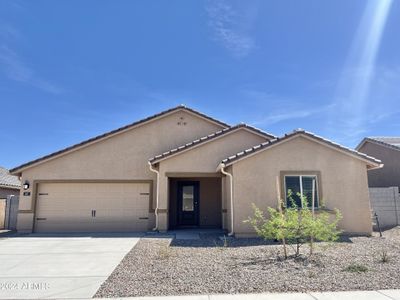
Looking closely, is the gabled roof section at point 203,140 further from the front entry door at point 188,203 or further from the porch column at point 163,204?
the front entry door at point 188,203

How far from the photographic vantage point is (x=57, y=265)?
7992mm

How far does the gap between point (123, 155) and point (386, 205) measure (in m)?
13.2

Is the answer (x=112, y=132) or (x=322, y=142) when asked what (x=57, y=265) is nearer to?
(x=112, y=132)

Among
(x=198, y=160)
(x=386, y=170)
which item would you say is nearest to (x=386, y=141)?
(x=386, y=170)

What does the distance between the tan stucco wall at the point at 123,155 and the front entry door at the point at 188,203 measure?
1.96 m

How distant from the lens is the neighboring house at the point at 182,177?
12297mm

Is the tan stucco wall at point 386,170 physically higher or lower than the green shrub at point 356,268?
higher

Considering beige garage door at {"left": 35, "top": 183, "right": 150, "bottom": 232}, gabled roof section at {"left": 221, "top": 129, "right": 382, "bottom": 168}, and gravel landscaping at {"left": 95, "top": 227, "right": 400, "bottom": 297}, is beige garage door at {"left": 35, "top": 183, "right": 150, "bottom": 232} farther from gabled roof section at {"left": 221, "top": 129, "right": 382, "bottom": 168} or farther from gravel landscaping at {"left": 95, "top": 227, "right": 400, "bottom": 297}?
gabled roof section at {"left": 221, "top": 129, "right": 382, "bottom": 168}

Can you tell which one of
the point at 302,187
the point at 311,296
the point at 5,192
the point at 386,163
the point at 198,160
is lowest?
the point at 311,296

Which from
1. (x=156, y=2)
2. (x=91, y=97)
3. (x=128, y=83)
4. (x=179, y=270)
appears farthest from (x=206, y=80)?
(x=179, y=270)

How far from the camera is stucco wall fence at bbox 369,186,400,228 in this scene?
15.2 meters

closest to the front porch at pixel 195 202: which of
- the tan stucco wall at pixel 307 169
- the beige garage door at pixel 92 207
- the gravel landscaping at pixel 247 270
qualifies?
the beige garage door at pixel 92 207

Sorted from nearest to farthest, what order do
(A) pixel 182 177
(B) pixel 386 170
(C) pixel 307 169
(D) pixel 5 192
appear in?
(C) pixel 307 169 < (A) pixel 182 177 < (B) pixel 386 170 < (D) pixel 5 192

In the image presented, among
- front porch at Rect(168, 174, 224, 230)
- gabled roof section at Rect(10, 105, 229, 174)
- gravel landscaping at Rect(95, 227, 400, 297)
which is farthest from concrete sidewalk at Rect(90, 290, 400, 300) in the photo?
gabled roof section at Rect(10, 105, 229, 174)
